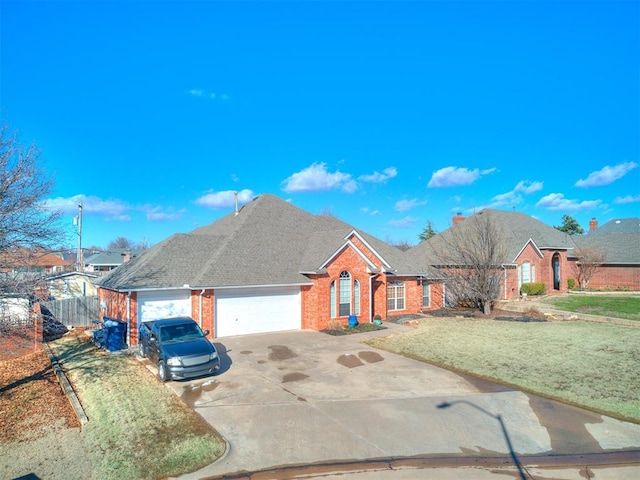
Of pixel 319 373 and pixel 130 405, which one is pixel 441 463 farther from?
pixel 130 405

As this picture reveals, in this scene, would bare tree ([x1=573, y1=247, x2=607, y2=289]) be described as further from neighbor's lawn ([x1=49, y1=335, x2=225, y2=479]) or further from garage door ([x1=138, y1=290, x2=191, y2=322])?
neighbor's lawn ([x1=49, y1=335, x2=225, y2=479])

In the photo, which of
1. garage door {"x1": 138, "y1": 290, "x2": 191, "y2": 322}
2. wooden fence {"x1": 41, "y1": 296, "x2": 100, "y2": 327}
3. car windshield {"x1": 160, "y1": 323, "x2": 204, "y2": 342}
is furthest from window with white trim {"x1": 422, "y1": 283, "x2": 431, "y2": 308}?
wooden fence {"x1": 41, "y1": 296, "x2": 100, "y2": 327}

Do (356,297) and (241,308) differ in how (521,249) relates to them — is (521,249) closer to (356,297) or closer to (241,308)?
(356,297)

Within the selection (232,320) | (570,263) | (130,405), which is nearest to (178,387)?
(130,405)

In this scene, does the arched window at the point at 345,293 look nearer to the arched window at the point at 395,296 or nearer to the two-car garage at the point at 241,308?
the two-car garage at the point at 241,308

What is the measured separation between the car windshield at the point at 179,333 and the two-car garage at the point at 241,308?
4674 millimetres

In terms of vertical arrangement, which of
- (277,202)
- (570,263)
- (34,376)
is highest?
(277,202)

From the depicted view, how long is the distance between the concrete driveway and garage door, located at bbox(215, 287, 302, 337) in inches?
210

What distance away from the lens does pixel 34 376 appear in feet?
43.2

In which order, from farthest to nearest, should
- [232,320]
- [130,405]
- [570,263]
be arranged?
[570,263] < [232,320] < [130,405]

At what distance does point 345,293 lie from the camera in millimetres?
21000

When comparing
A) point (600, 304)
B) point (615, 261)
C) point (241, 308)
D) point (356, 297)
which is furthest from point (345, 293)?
point (615, 261)

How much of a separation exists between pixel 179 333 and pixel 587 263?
34.3 m

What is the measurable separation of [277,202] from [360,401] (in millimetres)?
17549
